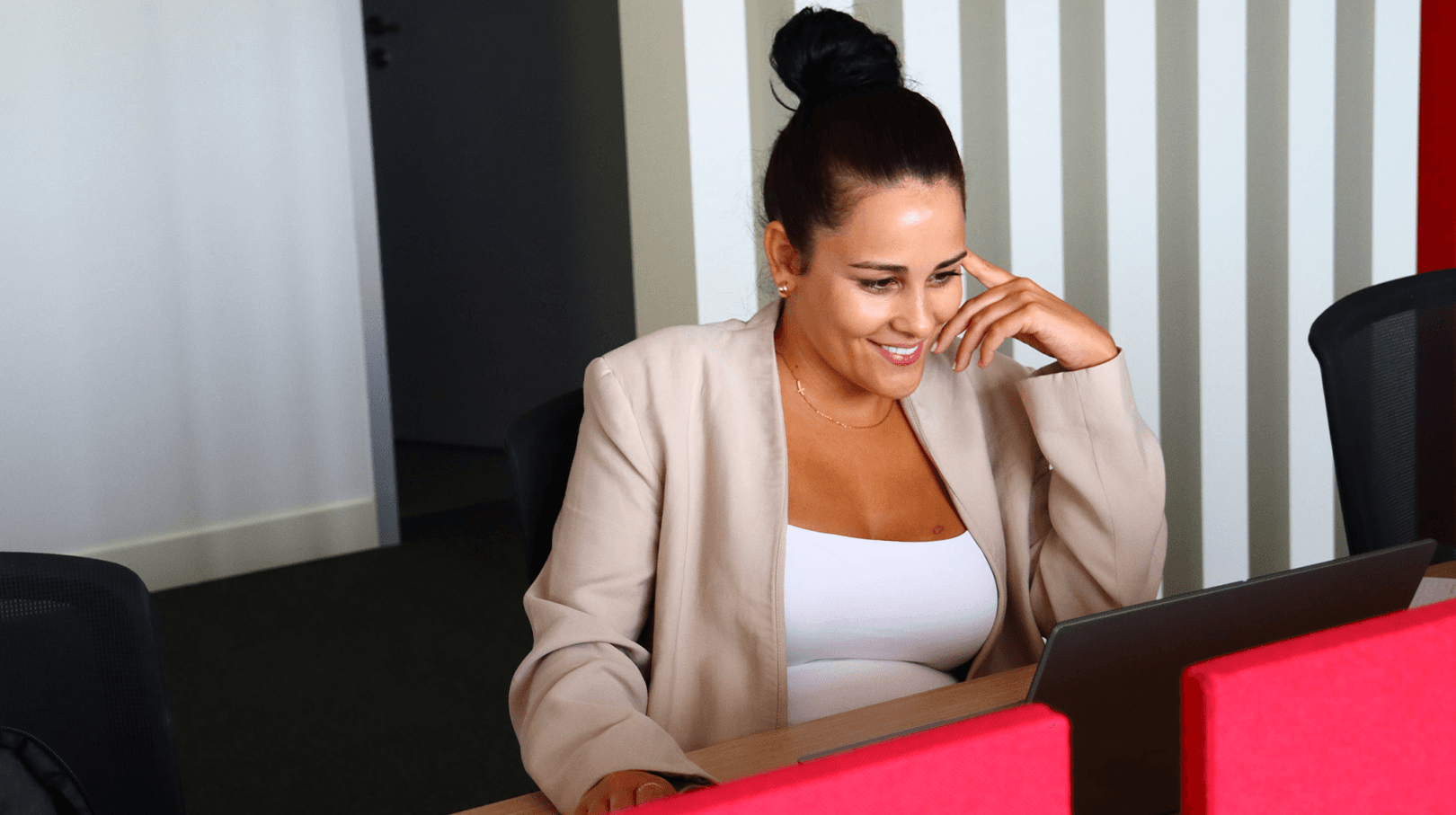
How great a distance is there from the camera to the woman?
1.30 meters

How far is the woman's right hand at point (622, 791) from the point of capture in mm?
897

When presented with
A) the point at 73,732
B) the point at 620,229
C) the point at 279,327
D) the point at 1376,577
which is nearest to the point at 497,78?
the point at 620,229

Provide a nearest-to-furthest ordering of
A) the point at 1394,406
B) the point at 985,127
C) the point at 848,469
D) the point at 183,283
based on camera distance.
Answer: the point at 848,469 → the point at 1394,406 → the point at 985,127 → the point at 183,283

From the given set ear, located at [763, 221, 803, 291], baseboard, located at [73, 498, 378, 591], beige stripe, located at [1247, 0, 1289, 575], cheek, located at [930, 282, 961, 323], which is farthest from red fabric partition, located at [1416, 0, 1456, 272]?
baseboard, located at [73, 498, 378, 591]

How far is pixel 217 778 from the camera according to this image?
96.6 inches

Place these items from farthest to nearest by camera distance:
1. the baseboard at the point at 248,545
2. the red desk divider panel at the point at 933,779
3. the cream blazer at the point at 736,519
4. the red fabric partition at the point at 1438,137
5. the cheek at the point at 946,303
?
the baseboard at the point at 248,545 < the red fabric partition at the point at 1438,137 < the cheek at the point at 946,303 < the cream blazer at the point at 736,519 < the red desk divider panel at the point at 933,779

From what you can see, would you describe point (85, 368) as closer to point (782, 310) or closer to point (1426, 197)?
point (782, 310)

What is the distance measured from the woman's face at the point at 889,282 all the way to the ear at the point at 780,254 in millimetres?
35

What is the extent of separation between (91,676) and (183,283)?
3.01 meters

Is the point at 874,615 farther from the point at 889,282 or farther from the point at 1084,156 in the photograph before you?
the point at 1084,156

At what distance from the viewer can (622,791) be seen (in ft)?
2.98

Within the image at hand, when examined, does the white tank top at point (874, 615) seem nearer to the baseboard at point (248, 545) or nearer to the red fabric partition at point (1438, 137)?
the red fabric partition at point (1438, 137)

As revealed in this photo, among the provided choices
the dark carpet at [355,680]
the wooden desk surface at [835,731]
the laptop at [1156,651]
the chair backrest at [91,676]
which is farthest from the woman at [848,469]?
the dark carpet at [355,680]

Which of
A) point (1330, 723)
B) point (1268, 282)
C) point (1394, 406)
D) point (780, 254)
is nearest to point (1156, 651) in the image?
point (1330, 723)
